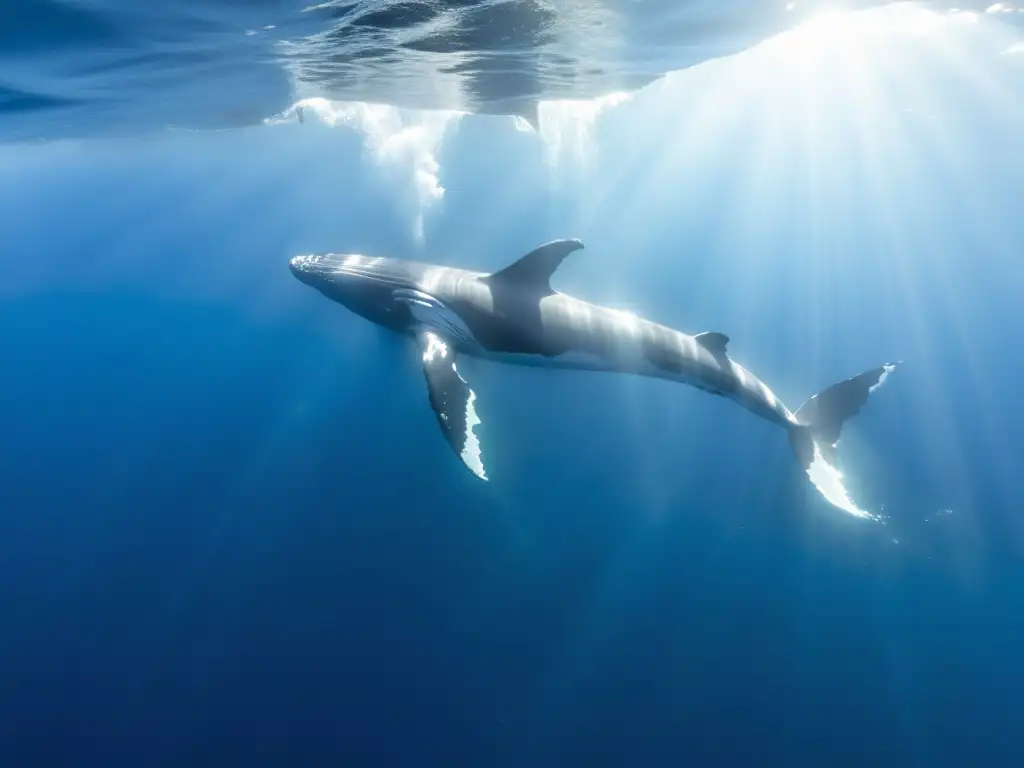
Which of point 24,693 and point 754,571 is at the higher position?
point 24,693

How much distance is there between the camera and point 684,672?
13.7 metres

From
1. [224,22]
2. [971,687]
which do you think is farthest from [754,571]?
[224,22]

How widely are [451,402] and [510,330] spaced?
4.73ft

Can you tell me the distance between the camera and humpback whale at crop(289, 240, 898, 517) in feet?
28.0

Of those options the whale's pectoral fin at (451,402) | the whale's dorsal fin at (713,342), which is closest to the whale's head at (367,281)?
the whale's pectoral fin at (451,402)

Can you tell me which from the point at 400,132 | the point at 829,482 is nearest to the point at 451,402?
the point at 829,482

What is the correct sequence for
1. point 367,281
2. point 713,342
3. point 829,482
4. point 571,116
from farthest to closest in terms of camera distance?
point 571,116 < point 829,482 < point 367,281 < point 713,342

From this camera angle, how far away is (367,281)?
31.2 feet

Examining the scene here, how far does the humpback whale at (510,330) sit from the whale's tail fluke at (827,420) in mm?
476

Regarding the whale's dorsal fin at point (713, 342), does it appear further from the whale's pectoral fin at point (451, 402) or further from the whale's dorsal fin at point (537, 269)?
the whale's pectoral fin at point (451, 402)

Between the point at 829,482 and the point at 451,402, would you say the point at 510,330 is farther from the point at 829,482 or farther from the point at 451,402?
the point at 829,482

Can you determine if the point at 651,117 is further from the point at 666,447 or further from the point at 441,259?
the point at 666,447

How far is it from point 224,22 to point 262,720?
15059 mm

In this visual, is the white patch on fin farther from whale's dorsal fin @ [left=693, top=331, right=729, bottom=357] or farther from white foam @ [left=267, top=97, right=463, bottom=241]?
white foam @ [left=267, top=97, right=463, bottom=241]
